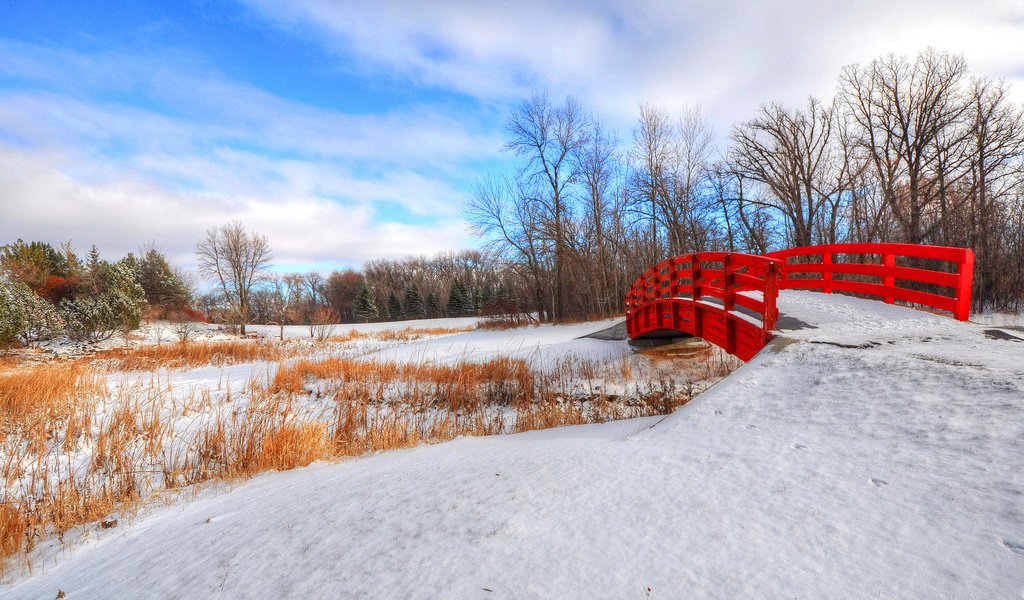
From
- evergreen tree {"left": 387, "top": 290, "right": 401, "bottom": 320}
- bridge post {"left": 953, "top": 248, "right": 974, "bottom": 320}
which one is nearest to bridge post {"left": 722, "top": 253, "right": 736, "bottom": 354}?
bridge post {"left": 953, "top": 248, "right": 974, "bottom": 320}

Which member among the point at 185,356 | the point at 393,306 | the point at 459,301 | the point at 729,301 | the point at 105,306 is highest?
the point at 105,306

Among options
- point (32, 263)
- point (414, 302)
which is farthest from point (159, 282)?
point (414, 302)

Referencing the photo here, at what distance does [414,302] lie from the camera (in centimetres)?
5388

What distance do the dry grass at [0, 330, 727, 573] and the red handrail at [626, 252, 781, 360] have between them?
125 cm

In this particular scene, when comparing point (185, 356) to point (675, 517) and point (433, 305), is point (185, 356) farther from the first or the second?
point (433, 305)

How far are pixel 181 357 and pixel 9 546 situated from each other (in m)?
12.3

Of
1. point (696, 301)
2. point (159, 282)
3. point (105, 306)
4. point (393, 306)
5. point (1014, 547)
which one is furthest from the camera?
point (393, 306)

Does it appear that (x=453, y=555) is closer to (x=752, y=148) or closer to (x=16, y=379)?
(x=16, y=379)

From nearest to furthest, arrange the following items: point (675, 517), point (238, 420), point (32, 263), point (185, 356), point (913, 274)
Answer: point (675, 517), point (913, 274), point (238, 420), point (185, 356), point (32, 263)

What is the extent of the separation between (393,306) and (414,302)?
3614 mm

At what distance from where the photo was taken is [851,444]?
86.7 inches

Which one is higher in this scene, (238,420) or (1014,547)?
(1014,547)

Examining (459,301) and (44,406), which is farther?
(459,301)

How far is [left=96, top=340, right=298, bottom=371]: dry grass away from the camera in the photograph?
11.2 m
